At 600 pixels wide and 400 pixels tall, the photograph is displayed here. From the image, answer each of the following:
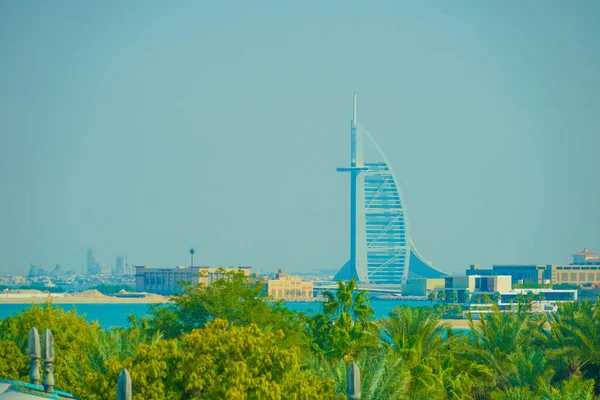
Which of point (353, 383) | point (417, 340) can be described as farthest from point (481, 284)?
point (353, 383)

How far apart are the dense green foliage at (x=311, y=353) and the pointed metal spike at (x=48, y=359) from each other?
1277 millimetres

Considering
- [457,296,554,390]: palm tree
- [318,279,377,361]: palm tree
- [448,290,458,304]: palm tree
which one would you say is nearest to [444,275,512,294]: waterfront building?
[448,290,458,304]: palm tree

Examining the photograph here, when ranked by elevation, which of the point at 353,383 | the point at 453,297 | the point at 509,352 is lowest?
the point at 453,297

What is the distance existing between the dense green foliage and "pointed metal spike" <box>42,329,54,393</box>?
128 cm

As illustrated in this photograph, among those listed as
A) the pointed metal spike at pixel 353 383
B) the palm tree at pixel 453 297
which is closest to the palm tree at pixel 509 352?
the pointed metal spike at pixel 353 383

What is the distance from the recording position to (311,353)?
3741 cm

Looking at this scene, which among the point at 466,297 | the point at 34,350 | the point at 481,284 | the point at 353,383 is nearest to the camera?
the point at 353,383

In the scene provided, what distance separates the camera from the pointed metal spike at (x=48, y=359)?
72.8 ft

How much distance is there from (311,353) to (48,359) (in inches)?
631

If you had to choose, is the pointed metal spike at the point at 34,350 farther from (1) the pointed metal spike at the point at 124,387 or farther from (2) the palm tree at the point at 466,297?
(2) the palm tree at the point at 466,297

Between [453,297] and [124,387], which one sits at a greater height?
[124,387]

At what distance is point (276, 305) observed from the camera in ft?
145

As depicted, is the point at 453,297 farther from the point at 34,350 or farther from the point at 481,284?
the point at 34,350

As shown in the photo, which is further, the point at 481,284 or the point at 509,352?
the point at 481,284
